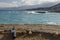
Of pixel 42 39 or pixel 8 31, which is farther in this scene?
pixel 8 31

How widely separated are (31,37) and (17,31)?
1453 mm

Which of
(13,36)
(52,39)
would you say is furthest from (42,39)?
(13,36)

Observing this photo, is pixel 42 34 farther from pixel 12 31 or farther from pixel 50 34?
pixel 12 31

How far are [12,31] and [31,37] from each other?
1600 millimetres

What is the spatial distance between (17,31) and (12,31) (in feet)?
1.96

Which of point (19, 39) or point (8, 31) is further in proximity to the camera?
point (8, 31)

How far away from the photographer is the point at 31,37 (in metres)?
19.8

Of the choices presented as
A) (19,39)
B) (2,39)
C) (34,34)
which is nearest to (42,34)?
(34,34)

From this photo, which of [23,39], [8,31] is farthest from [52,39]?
[8,31]

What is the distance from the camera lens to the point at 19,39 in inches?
Result: 768

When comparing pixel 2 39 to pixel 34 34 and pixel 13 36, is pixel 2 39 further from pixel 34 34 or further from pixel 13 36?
pixel 34 34

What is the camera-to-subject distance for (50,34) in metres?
20.2

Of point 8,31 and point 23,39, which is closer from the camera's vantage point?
point 23,39

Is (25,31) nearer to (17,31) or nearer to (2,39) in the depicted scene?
(17,31)
